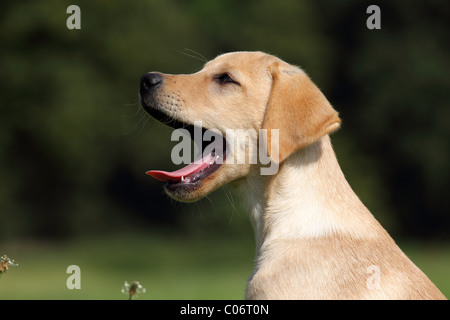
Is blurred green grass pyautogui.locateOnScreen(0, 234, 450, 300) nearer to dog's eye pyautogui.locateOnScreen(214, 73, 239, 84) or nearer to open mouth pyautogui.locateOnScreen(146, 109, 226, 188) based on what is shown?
open mouth pyautogui.locateOnScreen(146, 109, 226, 188)

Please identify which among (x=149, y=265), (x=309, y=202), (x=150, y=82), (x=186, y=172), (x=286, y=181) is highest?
(x=149, y=265)

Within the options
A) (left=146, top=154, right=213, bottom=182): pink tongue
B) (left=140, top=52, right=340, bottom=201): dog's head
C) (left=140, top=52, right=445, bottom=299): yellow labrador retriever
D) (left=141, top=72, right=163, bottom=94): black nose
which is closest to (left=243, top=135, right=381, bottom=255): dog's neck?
(left=140, top=52, right=445, bottom=299): yellow labrador retriever

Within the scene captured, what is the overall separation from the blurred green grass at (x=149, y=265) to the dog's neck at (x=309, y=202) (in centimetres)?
784

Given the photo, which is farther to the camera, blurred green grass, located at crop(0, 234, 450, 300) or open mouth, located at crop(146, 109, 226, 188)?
A: blurred green grass, located at crop(0, 234, 450, 300)

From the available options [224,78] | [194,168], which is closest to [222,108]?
[224,78]

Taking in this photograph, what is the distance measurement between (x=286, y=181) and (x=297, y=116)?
51 centimetres

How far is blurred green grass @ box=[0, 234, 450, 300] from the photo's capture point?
50.1 ft

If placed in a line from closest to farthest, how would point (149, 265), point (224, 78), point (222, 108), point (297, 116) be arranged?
point (297, 116), point (222, 108), point (224, 78), point (149, 265)

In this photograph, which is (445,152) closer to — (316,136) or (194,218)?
(194,218)

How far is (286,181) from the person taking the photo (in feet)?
16.6

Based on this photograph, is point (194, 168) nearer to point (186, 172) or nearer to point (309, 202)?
point (186, 172)

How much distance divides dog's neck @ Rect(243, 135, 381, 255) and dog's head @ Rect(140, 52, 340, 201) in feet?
0.83

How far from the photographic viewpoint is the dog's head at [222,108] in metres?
5.24

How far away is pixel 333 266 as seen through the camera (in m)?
4.58
